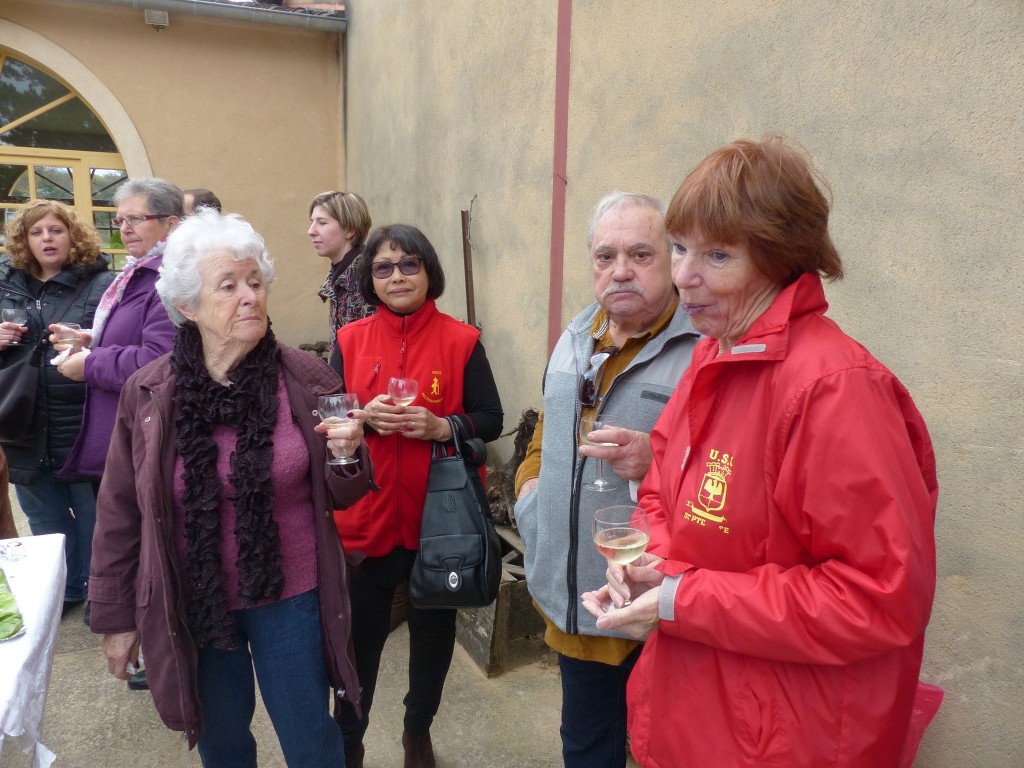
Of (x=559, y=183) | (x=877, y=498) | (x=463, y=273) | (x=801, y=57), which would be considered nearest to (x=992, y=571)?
(x=877, y=498)

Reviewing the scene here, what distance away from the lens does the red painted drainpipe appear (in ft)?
12.2

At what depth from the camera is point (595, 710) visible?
1960mm

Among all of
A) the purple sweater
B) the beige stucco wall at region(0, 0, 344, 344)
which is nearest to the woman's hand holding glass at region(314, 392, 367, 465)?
the purple sweater

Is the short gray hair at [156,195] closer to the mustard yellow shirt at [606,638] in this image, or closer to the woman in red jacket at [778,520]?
the mustard yellow shirt at [606,638]

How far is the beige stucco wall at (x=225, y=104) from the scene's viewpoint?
813cm

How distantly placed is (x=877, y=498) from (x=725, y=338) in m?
0.43

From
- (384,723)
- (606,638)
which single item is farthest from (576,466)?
(384,723)

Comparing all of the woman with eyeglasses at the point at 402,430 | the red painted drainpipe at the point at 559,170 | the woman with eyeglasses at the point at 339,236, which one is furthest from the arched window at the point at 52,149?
the woman with eyeglasses at the point at 402,430

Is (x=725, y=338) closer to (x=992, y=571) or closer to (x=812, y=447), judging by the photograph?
(x=812, y=447)

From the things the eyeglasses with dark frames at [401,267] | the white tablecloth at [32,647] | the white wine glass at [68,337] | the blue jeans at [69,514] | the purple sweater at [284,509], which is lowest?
the blue jeans at [69,514]

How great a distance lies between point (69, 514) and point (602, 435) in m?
3.62

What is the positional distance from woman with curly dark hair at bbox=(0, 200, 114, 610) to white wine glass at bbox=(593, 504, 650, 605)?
3.23 meters

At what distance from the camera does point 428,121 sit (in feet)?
20.3

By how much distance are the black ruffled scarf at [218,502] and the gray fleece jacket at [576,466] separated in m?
0.76
